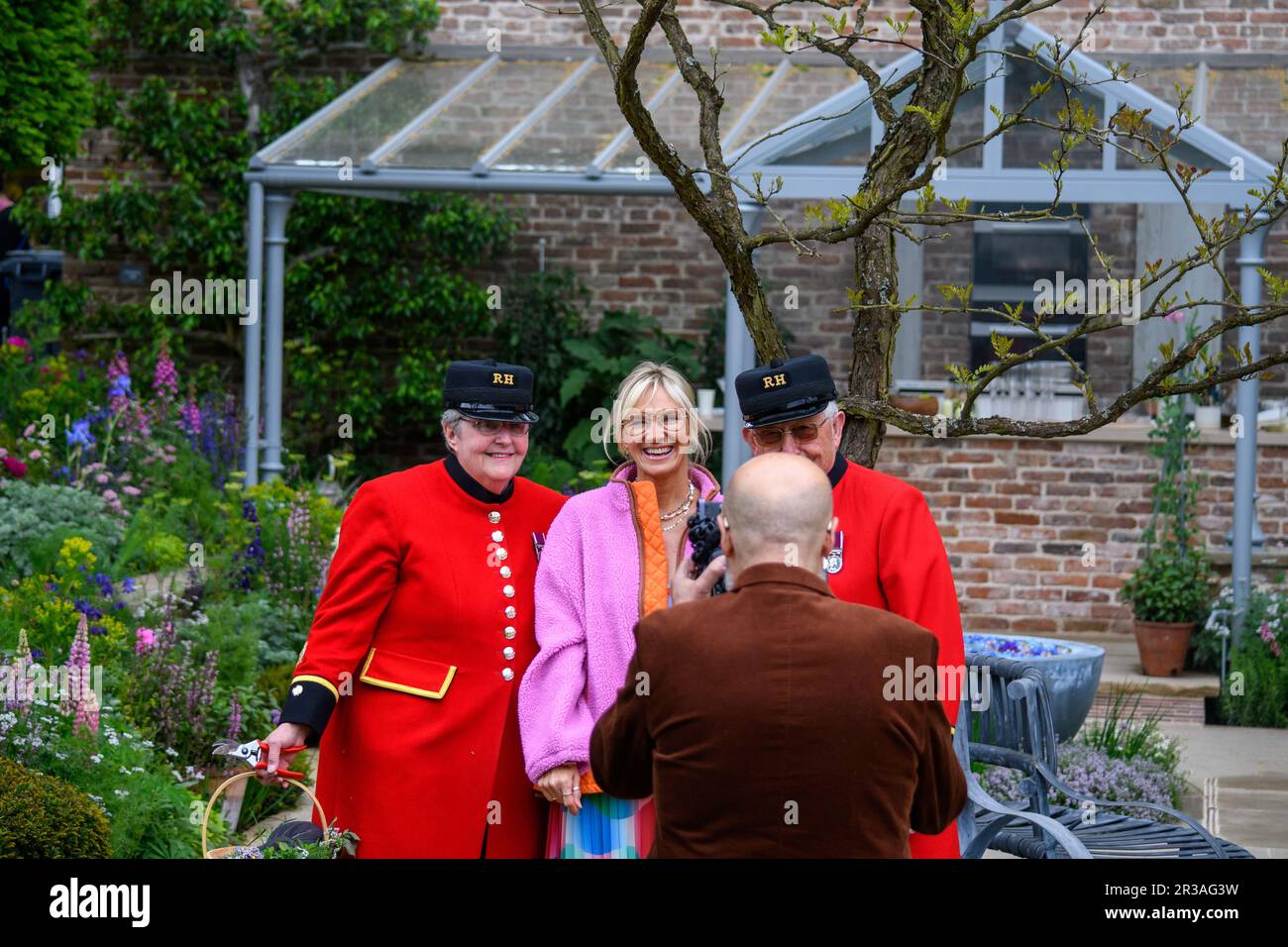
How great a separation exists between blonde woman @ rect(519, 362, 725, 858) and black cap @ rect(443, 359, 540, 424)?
0.78 ft

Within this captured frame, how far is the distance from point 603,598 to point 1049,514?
6760 mm

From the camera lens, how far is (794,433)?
11.4 feet

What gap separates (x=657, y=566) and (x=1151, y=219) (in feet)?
28.1

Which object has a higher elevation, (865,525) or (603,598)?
(865,525)

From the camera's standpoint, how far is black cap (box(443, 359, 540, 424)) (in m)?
3.61

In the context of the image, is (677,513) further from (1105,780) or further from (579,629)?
(1105,780)

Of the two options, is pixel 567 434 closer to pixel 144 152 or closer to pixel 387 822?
pixel 144 152

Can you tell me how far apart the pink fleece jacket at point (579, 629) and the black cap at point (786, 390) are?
353mm

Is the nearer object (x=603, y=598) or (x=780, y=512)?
(x=780, y=512)

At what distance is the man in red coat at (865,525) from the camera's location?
3.38 metres

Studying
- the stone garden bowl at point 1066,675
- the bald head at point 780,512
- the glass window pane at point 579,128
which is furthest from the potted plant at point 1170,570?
the bald head at point 780,512

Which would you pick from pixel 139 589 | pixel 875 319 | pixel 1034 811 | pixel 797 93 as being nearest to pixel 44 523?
pixel 139 589

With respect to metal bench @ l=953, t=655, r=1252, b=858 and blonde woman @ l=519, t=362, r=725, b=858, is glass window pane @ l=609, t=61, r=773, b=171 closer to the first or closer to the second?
metal bench @ l=953, t=655, r=1252, b=858

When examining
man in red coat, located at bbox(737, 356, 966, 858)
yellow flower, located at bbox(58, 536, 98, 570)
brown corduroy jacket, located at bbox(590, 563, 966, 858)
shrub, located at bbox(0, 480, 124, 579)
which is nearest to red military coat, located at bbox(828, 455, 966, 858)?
man in red coat, located at bbox(737, 356, 966, 858)
